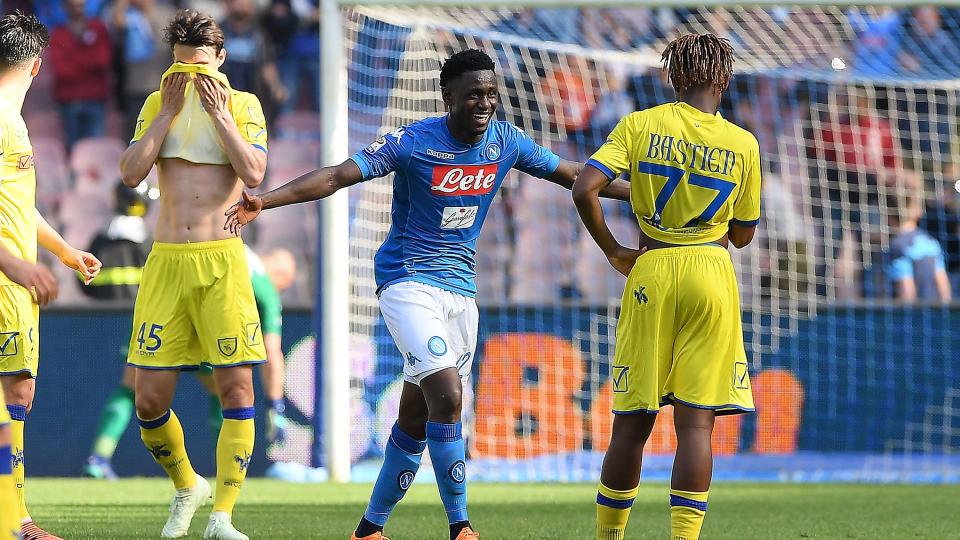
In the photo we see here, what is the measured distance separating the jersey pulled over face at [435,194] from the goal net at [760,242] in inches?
207

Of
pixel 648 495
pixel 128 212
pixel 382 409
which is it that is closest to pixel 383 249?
pixel 648 495

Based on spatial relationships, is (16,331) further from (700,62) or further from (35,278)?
(700,62)

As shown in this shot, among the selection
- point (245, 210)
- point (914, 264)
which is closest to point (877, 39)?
point (914, 264)

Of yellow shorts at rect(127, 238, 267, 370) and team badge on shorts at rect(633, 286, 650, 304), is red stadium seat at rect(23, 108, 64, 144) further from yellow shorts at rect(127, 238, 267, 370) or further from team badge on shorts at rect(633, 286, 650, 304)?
team badge on shorts at rect(633, 286, 650, 304)

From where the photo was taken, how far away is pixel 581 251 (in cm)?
1191

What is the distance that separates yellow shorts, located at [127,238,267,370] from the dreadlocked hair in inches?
87.3

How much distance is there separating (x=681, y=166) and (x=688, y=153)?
5 cm

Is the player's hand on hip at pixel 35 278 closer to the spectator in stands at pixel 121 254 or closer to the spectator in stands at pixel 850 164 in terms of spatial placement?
the spectator in stands at pixel 121 254

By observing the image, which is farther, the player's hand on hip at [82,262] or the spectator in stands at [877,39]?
the spectator in stands at [877,39]

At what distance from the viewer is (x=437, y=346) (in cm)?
508

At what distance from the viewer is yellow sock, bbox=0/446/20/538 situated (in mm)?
3299

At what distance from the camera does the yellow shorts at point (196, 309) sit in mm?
5793

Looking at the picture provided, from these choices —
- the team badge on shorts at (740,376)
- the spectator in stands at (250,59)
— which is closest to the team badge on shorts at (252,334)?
the team badge on shorts at (740,376)

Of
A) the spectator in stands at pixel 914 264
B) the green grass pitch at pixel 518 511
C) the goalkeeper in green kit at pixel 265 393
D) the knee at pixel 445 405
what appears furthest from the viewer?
the spectator in stands at pixel 914 264
